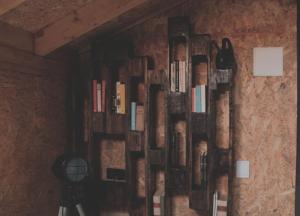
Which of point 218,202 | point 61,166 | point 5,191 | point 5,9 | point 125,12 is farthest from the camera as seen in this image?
point 218,202

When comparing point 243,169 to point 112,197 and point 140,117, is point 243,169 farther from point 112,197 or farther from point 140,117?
point 112,197

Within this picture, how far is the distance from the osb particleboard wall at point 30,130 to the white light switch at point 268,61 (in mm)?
1460

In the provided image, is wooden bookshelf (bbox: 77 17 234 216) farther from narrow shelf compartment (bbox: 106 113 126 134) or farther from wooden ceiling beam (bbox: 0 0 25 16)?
wooden ceiling beam (bbox: 0 0 25 16)

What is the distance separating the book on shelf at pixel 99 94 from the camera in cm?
271

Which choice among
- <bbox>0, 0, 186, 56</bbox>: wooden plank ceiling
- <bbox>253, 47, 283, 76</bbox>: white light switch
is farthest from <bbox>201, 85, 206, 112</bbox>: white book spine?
<bbox>0, 0, 186, 56</bbox>: wooden plank ceiling

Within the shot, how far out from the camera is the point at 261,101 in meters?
2.60

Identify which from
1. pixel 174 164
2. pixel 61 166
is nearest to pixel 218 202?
pixel 174 164

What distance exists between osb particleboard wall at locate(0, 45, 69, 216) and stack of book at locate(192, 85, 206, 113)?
102 centimetres

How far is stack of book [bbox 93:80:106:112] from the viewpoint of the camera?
2709 mm

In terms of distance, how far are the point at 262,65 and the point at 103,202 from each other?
1.66 meters

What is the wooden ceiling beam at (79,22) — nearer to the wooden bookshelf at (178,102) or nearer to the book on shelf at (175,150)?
the wooden bookshelf at (178,102)

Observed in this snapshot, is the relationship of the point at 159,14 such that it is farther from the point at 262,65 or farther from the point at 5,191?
the point at 5,191

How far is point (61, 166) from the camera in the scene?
2215 mm

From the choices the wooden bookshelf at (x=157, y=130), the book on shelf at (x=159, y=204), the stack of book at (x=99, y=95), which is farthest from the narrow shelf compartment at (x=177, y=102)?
the book on shelf at (x=159, y=204)
